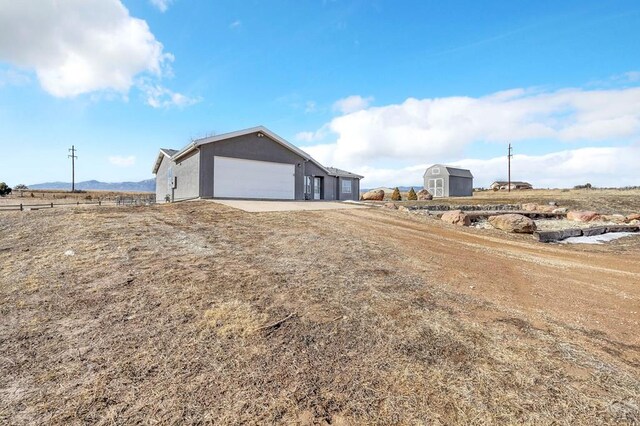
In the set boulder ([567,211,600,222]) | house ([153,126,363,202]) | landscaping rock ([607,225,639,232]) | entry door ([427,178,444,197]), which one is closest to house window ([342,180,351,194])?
house ([153,126,363,202])

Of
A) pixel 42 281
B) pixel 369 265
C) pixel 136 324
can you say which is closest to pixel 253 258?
pixel 369 265

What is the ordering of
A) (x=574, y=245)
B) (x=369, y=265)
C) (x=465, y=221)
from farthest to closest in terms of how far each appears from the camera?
1. (x=465, y=221)
2. (x=574, y=245)
3. (x=369, y=265)

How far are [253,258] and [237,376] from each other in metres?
3.75

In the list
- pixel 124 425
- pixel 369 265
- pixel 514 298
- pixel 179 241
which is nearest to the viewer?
pixel 124 425

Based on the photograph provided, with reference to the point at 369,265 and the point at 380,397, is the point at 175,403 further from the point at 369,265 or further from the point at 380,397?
the point at 369,265

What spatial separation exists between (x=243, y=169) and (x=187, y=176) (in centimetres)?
361

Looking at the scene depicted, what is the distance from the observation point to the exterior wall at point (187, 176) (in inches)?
727

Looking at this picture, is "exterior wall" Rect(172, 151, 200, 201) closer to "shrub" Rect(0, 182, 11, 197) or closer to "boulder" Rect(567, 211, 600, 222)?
"boulder" Rect(567, 211, 600, 222)

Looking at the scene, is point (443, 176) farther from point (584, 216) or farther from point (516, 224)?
point (516, 224)

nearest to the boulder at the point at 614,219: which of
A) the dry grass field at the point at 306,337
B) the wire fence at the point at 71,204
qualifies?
the dry grass field at the point at 306,337

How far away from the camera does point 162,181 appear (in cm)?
2670

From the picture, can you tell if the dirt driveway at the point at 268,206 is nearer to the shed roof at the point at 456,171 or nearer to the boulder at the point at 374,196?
the boulder at the point at 374,196

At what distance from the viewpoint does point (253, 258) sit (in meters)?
6.54

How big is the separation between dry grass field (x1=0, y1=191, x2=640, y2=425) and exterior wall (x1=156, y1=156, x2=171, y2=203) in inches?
745
